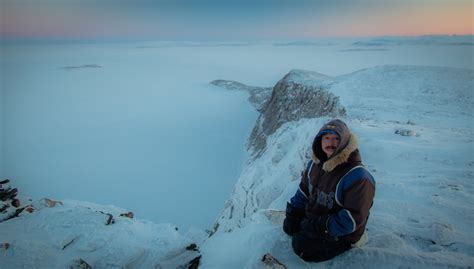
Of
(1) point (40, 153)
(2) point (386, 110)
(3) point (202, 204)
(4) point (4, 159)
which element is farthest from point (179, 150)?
(2) point (386, 110)

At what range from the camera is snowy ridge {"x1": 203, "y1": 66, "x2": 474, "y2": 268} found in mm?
3516

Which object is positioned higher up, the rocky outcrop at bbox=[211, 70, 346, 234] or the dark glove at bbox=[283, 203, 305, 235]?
the dark glove at bbox=[283, 203, 305, 235]

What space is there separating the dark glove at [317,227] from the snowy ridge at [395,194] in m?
0.42

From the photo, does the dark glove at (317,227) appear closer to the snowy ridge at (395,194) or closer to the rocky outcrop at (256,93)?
the snowy ridge at (395,194)

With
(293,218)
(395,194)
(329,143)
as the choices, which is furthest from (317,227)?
(395,194)

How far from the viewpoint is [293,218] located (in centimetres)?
376

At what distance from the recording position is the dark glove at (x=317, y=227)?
124 inches

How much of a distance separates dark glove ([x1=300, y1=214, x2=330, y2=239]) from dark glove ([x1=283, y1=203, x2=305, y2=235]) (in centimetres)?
36

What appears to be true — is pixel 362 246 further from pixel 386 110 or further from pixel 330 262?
pixel 386 110

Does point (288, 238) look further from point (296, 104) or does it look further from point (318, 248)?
point (296, 104)

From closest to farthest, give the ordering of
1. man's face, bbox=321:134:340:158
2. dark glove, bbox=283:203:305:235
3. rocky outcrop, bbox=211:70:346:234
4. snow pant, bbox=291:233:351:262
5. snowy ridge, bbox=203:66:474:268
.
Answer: man's face, bbox=321:134:340:158 < snow pant, bbox=291:233:351:262 < snowy ridge, bbox=203:66:474:268 < dark glove, bbox=283:203:305:235 < rocky outcrop, bbox=211:70:346:234

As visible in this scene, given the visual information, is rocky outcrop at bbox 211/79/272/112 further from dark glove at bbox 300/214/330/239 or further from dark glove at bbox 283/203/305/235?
Answer: dark glove at bbox 300/214/330/239

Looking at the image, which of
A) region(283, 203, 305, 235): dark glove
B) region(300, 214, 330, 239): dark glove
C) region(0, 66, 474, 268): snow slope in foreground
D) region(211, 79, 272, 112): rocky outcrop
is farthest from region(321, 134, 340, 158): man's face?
region(211, 79, 272, 112): rocky outcrop

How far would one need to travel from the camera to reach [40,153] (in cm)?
2252
